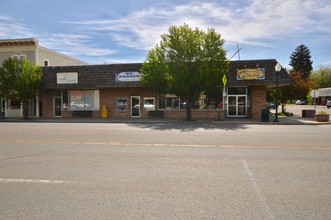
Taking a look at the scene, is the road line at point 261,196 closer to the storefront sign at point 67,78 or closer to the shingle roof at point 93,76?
the shingle roof at point 93,76

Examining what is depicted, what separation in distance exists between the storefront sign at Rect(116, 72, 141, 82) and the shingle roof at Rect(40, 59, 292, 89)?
0.96ft

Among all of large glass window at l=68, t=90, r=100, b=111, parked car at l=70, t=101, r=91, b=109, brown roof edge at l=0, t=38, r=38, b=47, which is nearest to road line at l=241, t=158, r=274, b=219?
large glass window at l=68, t=90, r=100, b=111

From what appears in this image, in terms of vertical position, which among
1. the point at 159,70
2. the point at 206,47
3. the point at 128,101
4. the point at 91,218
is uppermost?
the point at 206,47

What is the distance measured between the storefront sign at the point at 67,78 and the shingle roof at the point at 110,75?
0.31m

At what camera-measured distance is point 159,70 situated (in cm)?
2084

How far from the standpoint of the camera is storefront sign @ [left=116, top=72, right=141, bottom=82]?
953 inches

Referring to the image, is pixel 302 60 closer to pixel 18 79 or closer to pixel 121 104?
pixel 121 104

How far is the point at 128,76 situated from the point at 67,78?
6.19m

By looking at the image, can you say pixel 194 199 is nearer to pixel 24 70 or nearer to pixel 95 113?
pixel 95 113

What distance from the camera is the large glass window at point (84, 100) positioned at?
26.2 m

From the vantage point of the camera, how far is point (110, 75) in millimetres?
24672

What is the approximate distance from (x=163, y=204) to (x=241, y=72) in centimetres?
2013

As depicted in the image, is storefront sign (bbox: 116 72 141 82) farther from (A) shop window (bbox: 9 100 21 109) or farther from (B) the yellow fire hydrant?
(A) shop window (bbox: 9 100 21 109)

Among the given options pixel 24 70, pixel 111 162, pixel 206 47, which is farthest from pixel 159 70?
pixel 111 162
